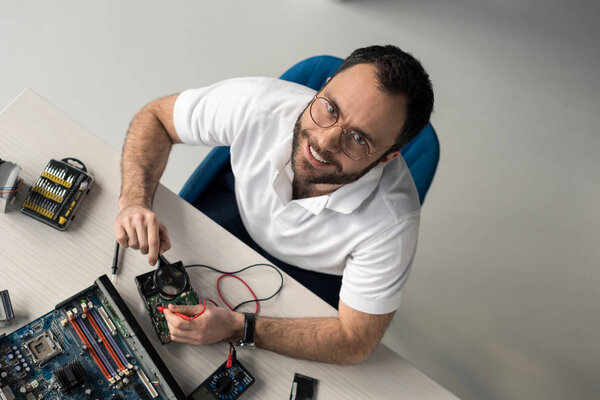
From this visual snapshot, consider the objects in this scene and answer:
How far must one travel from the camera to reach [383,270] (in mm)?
1232

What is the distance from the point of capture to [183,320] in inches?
42.9

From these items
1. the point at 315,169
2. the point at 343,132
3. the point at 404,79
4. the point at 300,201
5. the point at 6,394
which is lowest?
the point at 6,394

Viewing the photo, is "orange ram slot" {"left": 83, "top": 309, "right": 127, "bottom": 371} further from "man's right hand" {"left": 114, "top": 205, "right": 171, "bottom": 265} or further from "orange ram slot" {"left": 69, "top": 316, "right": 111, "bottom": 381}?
"man's right hand" {"left": 114, "top": 205, "right": 171, "bottom": 265}

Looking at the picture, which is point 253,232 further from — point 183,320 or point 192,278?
point 183,320

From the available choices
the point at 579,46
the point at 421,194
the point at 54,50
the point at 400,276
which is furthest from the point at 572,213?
the point at 54,50

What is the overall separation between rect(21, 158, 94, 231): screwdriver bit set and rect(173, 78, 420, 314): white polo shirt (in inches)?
13.0

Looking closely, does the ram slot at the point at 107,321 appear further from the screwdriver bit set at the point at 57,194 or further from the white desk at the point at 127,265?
the screwdriver bit set at the point at 57,194

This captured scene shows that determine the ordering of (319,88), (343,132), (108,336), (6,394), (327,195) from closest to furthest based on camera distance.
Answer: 1. (6,394)
2. (108,336)
3. (343,132)
4. (327,195)
5. (319,88)

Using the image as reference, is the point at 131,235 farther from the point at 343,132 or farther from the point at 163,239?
the point at 343,132

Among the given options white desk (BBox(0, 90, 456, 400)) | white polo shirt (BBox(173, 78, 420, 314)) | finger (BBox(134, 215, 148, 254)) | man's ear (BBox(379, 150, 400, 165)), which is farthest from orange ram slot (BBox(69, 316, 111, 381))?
man's ear (BBox(379, 150, 400, 165))

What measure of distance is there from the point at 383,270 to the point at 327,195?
25 cm

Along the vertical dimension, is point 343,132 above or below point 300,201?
above

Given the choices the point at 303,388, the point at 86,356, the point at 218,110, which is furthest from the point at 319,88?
the point at 86,356

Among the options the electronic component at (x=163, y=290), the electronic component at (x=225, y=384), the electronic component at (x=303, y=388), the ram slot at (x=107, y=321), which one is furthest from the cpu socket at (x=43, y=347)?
the electronic component at (x=303, y=388)
